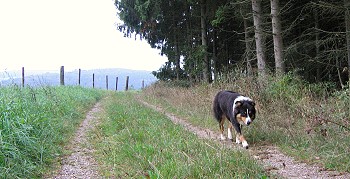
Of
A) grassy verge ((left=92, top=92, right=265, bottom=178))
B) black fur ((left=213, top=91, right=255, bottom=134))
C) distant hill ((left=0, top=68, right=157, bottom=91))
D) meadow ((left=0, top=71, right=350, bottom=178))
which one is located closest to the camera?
grassy verge ((left=92, top=92, right=265, bottom=178))

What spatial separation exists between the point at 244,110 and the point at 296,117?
1.53 m

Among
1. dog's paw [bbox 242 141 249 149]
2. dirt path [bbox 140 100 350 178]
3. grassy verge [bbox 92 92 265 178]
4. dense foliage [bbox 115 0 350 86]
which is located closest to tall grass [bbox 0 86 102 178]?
grassy verge [bbox 92 92 265 178]

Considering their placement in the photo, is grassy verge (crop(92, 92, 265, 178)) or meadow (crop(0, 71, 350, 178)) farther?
meadow (crop(0, 71, 350, 178))

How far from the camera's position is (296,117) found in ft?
23.4

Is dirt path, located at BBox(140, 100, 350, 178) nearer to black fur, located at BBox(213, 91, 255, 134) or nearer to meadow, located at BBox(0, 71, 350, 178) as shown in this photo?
meadow, located at BBox(0, 71, 350, 178)

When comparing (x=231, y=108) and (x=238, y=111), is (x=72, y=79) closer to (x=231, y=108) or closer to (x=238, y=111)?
(x=231, y=108)

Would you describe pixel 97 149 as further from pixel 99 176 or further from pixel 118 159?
pixel 99 176

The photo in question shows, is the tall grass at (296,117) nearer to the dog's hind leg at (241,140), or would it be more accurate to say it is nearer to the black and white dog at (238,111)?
the dog's hind leg at (241,140)

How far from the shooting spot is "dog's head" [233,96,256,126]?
6391 millimetres

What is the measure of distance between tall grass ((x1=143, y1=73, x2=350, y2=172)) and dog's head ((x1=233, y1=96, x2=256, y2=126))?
2.09 feet

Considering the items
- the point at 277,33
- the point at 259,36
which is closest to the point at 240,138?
the point at 277,33

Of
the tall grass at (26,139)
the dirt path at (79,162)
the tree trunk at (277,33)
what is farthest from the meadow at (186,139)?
the tree trunk at (277,33)

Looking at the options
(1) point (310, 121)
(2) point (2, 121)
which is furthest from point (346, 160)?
(2) point (2, 121)

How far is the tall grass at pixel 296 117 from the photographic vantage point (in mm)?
5309
